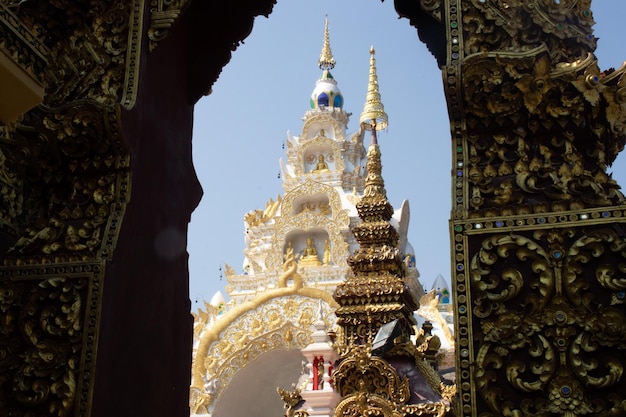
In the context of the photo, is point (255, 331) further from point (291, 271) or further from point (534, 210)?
point (534, 210)

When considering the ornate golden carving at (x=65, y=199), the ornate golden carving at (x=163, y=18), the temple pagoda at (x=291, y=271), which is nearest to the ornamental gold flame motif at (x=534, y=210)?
the ornate golden carving at (x=163, y=18)

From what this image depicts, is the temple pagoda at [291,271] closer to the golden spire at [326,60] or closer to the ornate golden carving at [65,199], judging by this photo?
the golden spire at [326,60]

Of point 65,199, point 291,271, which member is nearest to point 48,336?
point 65,199

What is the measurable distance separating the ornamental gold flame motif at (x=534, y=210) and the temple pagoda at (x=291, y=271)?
11.2m

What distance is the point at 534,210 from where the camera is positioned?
365 centimetres

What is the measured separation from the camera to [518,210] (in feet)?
12.1

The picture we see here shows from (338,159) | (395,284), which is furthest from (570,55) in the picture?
(338,159)

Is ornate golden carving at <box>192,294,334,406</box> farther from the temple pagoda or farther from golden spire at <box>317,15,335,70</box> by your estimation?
golden spire at <box>317,15,335,70</box>

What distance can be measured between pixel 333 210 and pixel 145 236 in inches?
845

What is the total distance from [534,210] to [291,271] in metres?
19.0

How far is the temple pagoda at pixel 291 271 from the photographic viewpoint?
69.5ft

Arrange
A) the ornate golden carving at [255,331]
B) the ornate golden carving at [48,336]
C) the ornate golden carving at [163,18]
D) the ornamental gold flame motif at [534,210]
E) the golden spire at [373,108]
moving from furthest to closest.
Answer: the golden spire at [373,108], the ornate golden carving at [255,331], the ornate golden carving at [163,18], the ornate golden carving at [48,336], the ornamental gold flame motif at [534,210]

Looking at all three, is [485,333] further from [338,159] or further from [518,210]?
[338,159]

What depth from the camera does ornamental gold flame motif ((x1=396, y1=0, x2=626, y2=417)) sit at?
11.0 feet
